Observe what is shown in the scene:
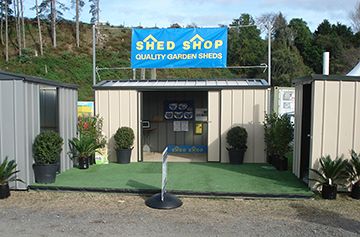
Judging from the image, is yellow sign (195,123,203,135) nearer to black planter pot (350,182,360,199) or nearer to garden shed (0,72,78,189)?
garden shed (0,72,78,189)

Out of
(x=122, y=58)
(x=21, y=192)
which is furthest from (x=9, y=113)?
(x=122, y=58)

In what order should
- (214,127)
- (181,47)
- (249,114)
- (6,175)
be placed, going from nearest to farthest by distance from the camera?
(6,175) → (249,114) → (214,127) → (181,47)

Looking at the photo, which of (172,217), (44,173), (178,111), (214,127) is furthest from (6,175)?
(178,111)

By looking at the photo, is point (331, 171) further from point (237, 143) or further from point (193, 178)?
point (237, 143)

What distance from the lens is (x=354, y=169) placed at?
6660 mm

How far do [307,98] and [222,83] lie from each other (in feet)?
10.9

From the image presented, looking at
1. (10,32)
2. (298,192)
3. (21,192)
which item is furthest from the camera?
(10,32)

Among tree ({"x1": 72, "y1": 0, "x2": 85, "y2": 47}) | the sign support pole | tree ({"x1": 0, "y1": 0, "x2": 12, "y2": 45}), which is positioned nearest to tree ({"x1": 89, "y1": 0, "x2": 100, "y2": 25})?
tree ({"x1": 72, "y1": 0, "x2": 85, "y2": 47})

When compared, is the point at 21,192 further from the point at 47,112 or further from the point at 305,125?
the point at 305,125

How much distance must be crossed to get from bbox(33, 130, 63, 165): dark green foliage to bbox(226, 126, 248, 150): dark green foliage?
4.69 m

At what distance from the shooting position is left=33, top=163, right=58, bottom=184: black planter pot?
7344 millimetres

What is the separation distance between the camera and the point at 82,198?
264 inches

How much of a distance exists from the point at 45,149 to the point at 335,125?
5765mm

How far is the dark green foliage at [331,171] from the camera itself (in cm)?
655
